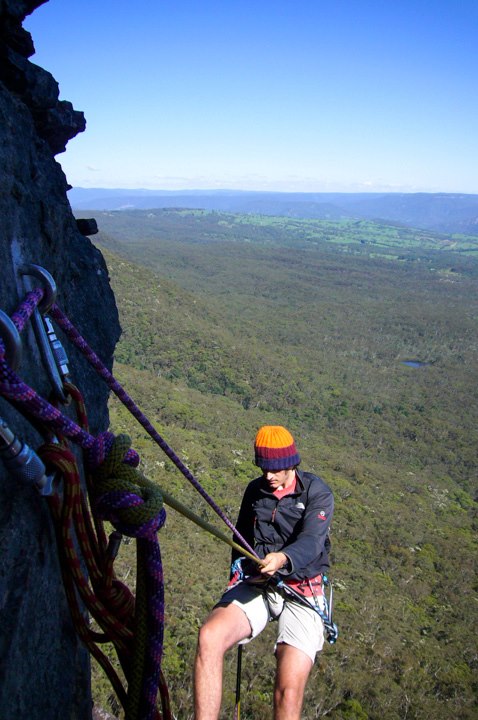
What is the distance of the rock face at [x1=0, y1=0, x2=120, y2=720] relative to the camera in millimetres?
1648

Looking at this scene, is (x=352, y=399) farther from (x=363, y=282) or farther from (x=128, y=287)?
(x=363, y=282)

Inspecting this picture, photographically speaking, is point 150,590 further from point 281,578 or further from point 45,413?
point 281,578

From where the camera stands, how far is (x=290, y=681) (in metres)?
2.96

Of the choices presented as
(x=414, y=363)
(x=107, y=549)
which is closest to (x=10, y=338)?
(x=107, y=549)

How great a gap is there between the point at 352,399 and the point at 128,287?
28.0 m

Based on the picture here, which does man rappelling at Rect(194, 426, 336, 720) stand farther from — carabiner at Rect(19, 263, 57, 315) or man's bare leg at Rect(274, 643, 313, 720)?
carabiner at Rect(19, 263, 57, 315)

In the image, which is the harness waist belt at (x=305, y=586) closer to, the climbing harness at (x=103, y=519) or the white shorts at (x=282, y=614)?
the white shorts at (x=282, y=614)

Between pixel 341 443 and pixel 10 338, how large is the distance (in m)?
48.6

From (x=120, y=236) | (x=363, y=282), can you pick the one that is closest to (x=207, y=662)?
(x=363, y=282)

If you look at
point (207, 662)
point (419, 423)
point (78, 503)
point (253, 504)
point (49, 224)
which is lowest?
point (419, 423)

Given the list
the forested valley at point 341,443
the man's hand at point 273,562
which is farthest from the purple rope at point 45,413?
the forested valley at point 341,443

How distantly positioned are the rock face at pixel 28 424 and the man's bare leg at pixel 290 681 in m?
1.11

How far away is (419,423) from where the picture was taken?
56.9 metres

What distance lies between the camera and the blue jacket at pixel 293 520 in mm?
3305
